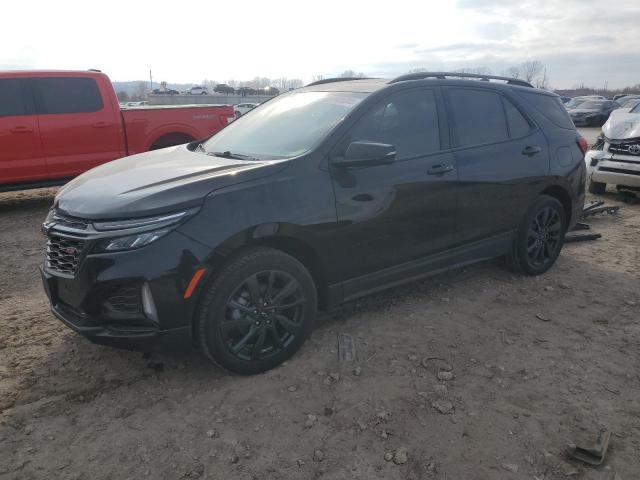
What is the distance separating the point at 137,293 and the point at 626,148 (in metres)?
8.20

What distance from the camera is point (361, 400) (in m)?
2.97

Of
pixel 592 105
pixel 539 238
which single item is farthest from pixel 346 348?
pixel 592 105

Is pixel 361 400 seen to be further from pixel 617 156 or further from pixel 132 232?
pixel 617 156

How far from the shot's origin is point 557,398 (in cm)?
300


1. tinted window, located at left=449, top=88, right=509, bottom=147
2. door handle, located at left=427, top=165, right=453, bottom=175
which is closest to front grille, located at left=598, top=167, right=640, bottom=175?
tinted window, located at left=449, top=88, right=509, bottom=147

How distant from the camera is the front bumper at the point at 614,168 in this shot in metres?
7.96

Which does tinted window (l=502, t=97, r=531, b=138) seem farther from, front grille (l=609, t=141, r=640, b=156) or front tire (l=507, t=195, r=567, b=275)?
front grille (l=609, t=141, r=640, b=156)

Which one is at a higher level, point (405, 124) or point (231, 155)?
point (405, 124)

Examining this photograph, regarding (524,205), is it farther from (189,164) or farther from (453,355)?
(189,164)

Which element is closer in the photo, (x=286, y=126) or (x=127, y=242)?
(x=127, y=242)

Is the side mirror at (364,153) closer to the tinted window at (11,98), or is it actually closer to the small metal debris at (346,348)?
the small metal debris at (346,348)

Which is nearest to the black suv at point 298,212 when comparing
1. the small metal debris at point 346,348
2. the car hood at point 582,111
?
the small metal debris at point 346,348

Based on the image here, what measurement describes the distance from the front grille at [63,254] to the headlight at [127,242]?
15cm

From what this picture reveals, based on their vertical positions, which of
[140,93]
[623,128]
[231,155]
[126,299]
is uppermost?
[231,155]
